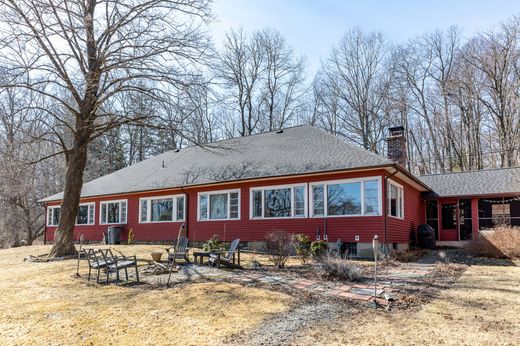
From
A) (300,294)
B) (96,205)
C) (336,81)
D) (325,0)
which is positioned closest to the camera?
(300,294)

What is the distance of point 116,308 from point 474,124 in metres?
27.8

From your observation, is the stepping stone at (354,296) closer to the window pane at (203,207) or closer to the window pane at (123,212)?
the window pane at (203,207)

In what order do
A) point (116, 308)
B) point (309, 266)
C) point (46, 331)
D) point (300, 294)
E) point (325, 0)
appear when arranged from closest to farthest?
point (46, 331) → point (116, 308) → point (300, 294) → point (309, 266) → point (325, 0)

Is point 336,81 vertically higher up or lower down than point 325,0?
higher up

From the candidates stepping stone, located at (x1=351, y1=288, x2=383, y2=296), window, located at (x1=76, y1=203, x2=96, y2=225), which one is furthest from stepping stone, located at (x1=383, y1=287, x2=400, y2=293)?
window, located at (x1=76, y1=203, x2=96, y2=225)

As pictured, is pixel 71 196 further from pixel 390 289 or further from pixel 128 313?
pixel 390 289

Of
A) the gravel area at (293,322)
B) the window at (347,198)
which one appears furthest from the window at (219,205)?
the gravel area at (293,322)

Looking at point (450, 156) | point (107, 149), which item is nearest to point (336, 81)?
point (450, 156)

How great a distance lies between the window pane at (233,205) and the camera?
1605 centimetres

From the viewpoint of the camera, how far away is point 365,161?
41.8 ft

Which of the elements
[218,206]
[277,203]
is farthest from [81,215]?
[277,203]

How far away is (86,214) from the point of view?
886 inches

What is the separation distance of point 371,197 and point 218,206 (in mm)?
6526

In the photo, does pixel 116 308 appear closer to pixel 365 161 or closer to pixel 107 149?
pixel 365 161
